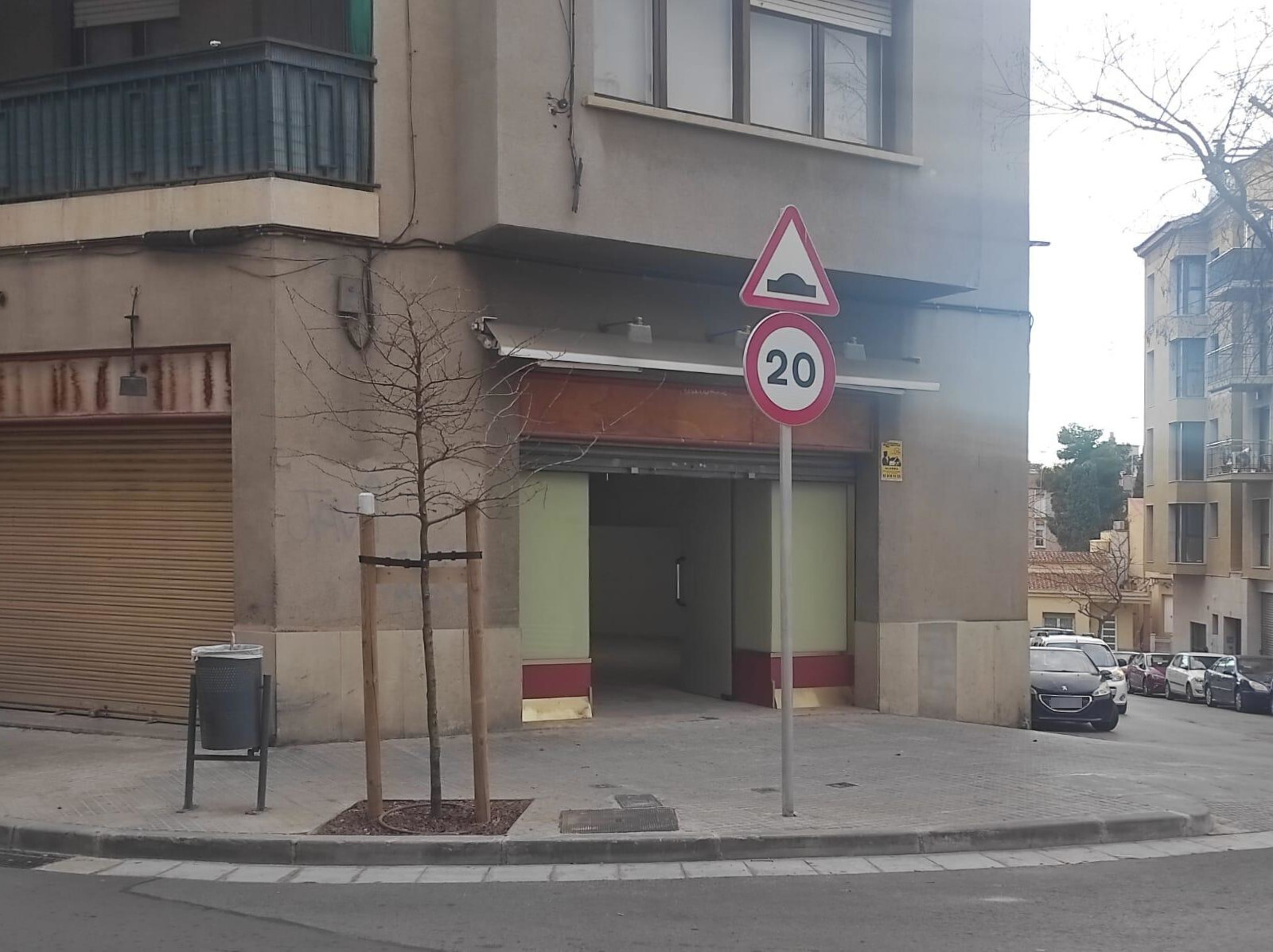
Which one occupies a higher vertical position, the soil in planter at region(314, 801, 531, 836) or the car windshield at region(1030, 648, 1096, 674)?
the soil in planter at region(314, 801, 531, 836)

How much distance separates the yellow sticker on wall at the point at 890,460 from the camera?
531 inches

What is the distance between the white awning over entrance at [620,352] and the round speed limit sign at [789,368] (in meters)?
3.41

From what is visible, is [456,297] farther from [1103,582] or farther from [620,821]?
[1103,582]

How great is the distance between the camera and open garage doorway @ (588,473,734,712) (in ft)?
46.4

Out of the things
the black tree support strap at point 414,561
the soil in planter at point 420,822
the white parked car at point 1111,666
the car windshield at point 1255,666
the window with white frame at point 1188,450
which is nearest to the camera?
the soil in planter at point 420,822

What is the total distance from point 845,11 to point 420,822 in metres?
9.03

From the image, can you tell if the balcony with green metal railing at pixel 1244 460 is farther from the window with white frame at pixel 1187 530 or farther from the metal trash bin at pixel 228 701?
the metal trash bin at pixel 228 701

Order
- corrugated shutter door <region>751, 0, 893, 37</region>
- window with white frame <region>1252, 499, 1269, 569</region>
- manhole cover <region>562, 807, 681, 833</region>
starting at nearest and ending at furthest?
manhole cover <region>562, 807, 681, 833</region>, corrugated shutter door <region>751, 0, 893, 37</region>, window with white frame <region>1252, 499, 1269, 569</region>

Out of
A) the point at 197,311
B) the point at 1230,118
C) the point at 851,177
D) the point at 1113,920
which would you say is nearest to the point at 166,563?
the point at 197,311

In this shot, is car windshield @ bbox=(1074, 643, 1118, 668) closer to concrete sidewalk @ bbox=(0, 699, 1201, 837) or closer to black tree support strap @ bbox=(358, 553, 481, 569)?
concrete sidewalk @ bbox=(0, 699, 1201, 837)

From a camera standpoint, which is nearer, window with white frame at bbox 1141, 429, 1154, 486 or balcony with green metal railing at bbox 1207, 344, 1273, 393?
balcony with green metal railing at bbox 1207, 344, 1273, 393

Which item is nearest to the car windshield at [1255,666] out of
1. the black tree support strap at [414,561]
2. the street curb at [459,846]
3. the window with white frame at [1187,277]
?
the window with white frame at [1187,277]

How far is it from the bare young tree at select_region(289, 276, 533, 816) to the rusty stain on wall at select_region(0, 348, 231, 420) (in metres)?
0.85

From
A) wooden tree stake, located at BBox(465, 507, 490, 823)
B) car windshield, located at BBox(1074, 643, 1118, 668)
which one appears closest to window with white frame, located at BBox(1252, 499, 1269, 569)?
car windshield, located at BBox(1074, 643, 1118, 668)
